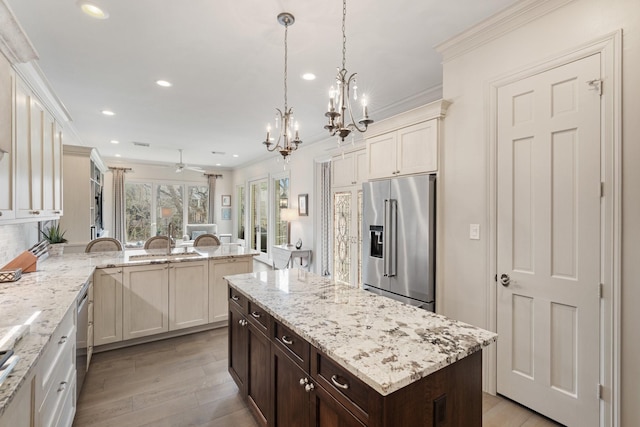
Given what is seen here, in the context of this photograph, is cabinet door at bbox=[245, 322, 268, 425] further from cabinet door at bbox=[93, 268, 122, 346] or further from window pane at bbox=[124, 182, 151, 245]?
window pane at bbox=[124, 182, 151, 245]

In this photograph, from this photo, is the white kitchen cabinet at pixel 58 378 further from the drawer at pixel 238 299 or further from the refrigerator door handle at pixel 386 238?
the refrigerator door handle at pixel 386 238

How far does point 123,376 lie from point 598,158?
12.8 ft

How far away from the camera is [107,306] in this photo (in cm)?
304

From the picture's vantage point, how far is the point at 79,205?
4.36m

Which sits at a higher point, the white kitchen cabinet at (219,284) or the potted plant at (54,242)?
the potted plant at (54,242)

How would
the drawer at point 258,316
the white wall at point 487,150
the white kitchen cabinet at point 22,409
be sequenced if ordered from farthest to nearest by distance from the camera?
the drawer at point 258,316 < the white wall at point 487,150 < the white kitchen cabinet at point 22,409

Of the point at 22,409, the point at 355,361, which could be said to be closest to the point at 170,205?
the point at 22,409

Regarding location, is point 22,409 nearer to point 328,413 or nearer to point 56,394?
point 56,394

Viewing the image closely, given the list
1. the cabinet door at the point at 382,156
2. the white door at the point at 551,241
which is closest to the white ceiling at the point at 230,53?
the cabinet door at the point at 382,156

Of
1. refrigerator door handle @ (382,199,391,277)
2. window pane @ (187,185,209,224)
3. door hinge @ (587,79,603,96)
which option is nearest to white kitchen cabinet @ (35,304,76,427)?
refrigerator door handle @ (382,199,391,277)

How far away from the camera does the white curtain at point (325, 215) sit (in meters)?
5.54

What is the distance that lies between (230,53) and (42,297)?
2283 mm

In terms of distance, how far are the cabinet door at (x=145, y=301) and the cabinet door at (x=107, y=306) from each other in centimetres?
5

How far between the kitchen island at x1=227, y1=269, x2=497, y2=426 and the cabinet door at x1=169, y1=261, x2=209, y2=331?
173cm
